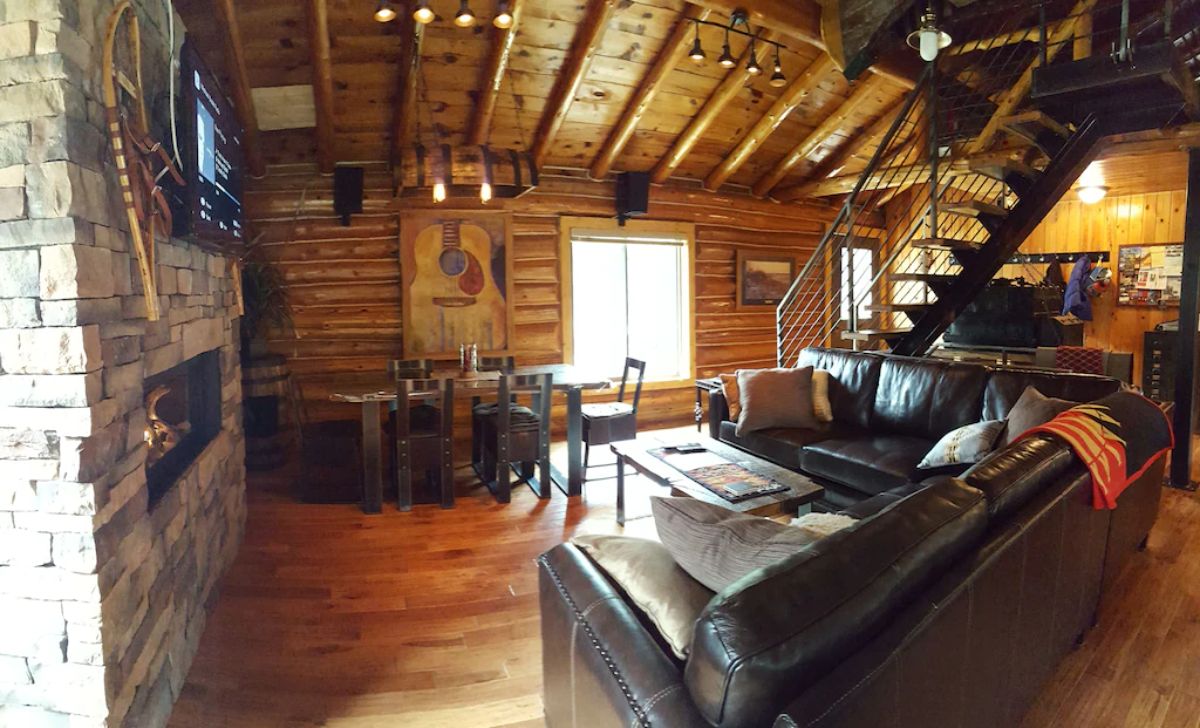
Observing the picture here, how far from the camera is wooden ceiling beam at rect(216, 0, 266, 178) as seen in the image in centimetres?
Answer: 373

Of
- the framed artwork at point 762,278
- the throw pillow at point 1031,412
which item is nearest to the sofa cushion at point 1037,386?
the throw pillow at point 1031,412

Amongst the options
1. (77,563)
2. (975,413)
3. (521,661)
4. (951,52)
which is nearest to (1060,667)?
(975,413)

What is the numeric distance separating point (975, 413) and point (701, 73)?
335 centimetres

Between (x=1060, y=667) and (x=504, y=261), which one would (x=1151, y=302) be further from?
(x=504, y=261)

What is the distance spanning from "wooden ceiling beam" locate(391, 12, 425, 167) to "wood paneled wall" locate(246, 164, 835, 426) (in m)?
0.53

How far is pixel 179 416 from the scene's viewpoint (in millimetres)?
3039

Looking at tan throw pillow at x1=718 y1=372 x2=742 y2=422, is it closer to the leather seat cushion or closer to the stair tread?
the leather seat cushion

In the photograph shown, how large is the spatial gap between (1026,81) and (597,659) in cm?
471

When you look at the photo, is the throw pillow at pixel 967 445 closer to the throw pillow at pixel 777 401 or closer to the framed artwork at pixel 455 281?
the throw pillow at pixel 777 401

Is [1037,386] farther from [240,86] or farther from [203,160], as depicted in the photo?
[240,86]

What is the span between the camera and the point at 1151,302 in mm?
6785

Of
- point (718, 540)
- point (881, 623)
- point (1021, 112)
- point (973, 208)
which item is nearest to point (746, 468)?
point (718, 540)

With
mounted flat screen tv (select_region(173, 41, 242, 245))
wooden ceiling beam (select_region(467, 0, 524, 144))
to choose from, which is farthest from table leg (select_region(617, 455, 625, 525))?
wooden ceiling beam (select_region(467, 0, 524, 144))

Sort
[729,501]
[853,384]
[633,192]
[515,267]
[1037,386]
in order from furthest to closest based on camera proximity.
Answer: [633,192], [515,267], [853,384], [1037,386], [729,501]
